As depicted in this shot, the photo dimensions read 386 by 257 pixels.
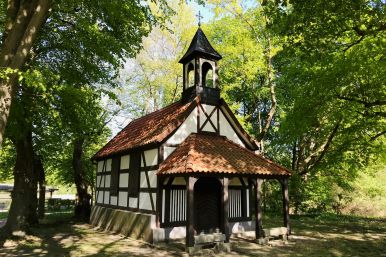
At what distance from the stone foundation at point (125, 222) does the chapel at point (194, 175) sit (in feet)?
0.13

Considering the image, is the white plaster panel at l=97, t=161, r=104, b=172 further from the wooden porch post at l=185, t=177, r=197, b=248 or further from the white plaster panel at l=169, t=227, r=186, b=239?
the wooden porch post at l=185, t=177, r=197, b=248

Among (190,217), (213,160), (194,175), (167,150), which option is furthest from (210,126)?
(190,217)

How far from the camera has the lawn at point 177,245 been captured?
11070 mm

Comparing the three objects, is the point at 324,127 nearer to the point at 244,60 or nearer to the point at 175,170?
the point at 244,60

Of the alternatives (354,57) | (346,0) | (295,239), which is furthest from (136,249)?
(354,57)

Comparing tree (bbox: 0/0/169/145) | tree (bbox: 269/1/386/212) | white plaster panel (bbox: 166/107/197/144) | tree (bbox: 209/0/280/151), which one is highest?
tree (bbox: 209/0/280/151)

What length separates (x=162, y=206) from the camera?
1294 cm

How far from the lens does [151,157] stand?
13.9m

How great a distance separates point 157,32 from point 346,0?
Answer: 2279 centimetres

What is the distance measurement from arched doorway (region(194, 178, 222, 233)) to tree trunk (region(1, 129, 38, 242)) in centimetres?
751

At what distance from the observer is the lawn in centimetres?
1107

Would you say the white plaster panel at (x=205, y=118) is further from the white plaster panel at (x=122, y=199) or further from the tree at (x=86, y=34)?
the white plaster panel at (x=122, y=199)

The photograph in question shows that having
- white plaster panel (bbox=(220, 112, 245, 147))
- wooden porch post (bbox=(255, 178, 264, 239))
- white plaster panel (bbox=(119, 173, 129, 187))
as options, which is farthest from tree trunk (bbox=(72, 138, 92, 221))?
wooden porch post (bbox=(255, 178, 264, 239))

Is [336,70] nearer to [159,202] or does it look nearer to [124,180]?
[159,202]
